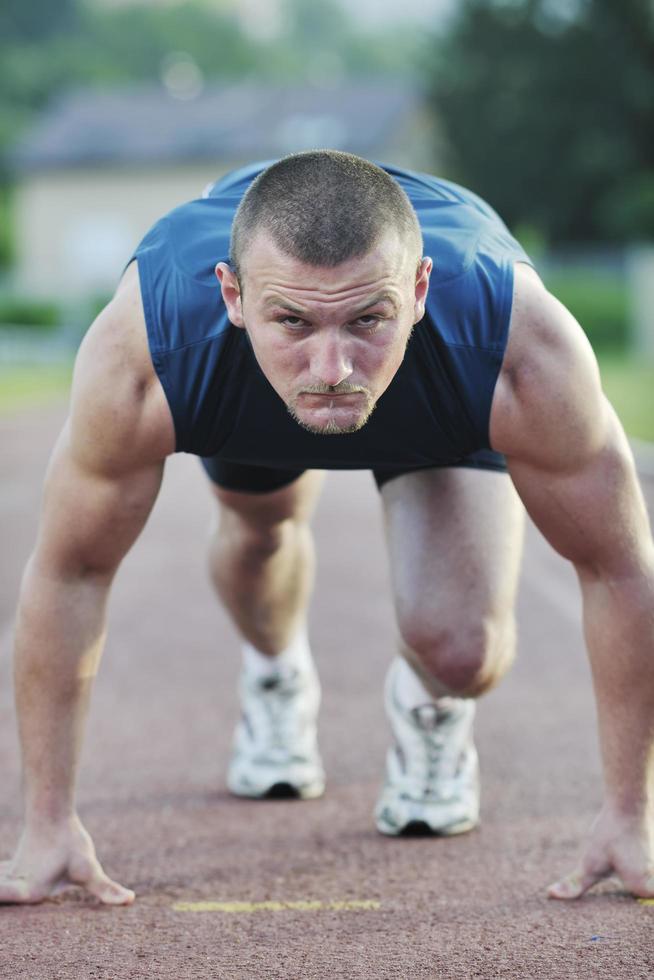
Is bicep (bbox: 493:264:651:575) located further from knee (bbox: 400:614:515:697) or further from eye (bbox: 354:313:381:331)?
knee (bbox: 400:614:515:697)

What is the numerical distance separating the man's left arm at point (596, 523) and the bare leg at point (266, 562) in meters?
1.12

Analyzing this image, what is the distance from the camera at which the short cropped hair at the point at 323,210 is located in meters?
2.78

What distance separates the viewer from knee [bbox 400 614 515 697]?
12.4 ft

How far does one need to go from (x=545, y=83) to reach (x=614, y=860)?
45005 mm

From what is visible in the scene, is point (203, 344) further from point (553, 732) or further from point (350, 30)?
point (350, 30)

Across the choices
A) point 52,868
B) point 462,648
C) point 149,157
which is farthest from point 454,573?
point 149,157

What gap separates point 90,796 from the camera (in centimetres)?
460

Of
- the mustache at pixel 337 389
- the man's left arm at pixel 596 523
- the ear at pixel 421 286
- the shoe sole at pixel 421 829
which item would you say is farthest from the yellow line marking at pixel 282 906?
the ear at pixel 421 286

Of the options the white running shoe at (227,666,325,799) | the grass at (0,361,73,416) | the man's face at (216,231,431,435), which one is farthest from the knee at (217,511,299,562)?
the grass at (0,361,73,416)

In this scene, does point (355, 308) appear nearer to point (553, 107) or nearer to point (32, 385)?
point (32, 385)

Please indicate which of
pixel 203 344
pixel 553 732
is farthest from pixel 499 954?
pixel 553 732

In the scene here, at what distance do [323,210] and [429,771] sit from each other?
1913 millimetres

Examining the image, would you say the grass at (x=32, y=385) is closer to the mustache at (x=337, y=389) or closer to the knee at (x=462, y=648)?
the knee at (x=462, y=648)

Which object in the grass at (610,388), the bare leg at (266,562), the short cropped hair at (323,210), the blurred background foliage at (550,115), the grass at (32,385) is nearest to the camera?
the short cropped hair at (323,210)
